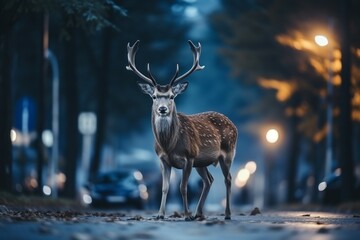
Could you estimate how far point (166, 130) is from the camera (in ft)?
79.9

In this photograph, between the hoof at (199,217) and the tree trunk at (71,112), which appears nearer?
the hoof at (199,217)

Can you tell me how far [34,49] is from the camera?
193 ft

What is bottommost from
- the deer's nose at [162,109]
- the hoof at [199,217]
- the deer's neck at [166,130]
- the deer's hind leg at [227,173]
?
the hoof at [199,217]

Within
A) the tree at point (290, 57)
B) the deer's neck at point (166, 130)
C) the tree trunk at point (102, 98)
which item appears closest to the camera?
the deer's neck at point (166, 130)

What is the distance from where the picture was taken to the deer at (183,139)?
79.3ft

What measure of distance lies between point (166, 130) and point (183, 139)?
1.68ft

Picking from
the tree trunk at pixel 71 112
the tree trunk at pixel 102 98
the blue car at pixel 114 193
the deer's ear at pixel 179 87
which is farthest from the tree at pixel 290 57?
the deer's ear at pixel 179 87

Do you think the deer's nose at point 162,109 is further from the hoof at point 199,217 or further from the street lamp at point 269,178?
the street lamp at point 269,178

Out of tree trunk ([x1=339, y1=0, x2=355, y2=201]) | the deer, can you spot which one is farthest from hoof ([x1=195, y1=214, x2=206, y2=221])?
tree trunk ([x1=339, y1=0, x2=355, y2=201])

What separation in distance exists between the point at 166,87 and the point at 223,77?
79.8m

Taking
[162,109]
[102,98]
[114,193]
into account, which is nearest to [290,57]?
[102,98]

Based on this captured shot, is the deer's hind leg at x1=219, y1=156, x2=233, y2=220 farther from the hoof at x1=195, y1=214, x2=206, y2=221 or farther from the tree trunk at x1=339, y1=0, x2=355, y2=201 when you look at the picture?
the tree trunk at x1=339, y1=0, x2=355, y2=201

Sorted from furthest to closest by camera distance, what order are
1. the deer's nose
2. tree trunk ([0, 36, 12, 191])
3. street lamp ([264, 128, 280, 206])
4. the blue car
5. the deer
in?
street lamp ([264, 128, 280, 206]) → the blue car → tree trunk ([0, 36, 12, 191]) → the deer → the deer's nose

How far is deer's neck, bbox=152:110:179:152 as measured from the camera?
2434 cm
